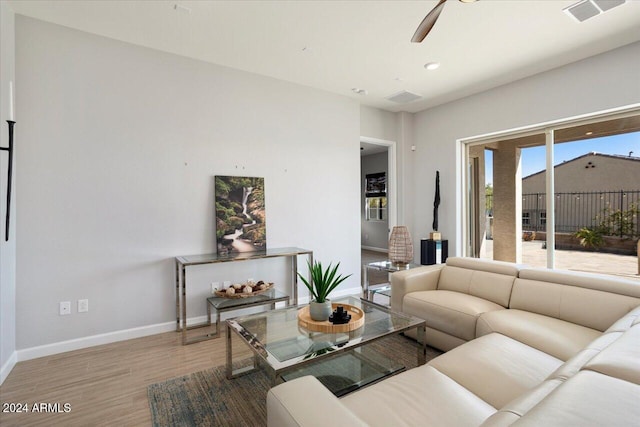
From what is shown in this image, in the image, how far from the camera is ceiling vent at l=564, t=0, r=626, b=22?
248cm

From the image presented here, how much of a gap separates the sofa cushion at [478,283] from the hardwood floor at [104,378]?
210 cm

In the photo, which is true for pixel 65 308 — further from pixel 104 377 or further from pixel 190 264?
pixel 190 264

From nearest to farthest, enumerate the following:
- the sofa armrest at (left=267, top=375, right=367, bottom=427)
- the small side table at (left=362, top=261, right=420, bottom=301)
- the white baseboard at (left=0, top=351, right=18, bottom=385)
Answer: the sofa armrest at (left=267, top=375, right=367, bottom=427)
the white baseboard at (left=0, top=351, right=18, bottom=385)
the small side table at (left=362, top=261, right=420, bottom=301)

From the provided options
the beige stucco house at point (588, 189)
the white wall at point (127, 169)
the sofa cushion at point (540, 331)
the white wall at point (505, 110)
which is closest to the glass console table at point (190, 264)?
the white wall at point (127, 169)

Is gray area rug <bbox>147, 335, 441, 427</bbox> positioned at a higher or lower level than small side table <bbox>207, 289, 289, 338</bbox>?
lower

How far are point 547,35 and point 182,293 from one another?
4.36 m

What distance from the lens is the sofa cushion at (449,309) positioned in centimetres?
242

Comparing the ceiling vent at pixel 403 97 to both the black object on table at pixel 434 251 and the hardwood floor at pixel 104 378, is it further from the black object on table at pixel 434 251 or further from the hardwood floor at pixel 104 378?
the hardwood floor at pixel 104 378

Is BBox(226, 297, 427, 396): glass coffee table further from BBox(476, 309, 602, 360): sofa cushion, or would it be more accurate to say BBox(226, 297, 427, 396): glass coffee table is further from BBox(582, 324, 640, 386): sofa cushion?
BBox(582, 324, 640, 386): sofa cushion

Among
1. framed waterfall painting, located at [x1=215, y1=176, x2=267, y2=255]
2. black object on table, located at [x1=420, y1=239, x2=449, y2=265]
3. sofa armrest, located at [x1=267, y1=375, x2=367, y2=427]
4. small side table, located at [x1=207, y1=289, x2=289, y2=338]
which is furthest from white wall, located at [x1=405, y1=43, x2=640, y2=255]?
sofa armrest, located at [x1=267, y1=375, x2=367, y2=427]

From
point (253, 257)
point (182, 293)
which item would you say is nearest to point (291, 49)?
point (253, 257)

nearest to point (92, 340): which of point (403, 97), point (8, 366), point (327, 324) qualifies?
point (8, 366)

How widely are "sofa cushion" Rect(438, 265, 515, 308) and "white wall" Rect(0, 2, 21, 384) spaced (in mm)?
3730

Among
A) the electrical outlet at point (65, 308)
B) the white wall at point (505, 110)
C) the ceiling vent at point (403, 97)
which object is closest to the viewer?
the electrical outlet at point (65, 308)
